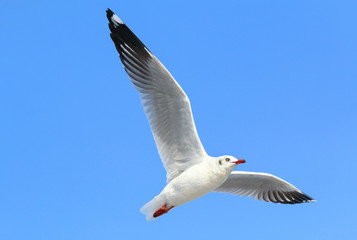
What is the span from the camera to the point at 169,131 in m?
8.53

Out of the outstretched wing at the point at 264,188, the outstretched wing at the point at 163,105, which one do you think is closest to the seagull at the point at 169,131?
the outstretched wing at the point at 163,105

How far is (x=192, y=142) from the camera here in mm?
8430

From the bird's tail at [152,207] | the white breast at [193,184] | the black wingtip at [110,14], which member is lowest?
the bird's tail at [152,207]

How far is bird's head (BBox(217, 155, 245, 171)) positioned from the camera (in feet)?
26.6

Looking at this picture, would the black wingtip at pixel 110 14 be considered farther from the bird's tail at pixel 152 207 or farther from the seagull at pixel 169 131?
the bird's tail at pixel 152 207

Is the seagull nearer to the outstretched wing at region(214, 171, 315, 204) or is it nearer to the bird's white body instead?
the bird's white body

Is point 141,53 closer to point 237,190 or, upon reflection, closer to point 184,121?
point 184,121

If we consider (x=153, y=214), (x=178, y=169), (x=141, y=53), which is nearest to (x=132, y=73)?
(x=141, y=53)

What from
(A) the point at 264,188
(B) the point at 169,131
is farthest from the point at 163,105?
(A) the point at 264,188

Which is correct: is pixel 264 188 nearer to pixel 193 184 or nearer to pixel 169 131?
pixel 193 184

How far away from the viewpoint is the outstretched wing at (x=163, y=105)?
824 centimetres

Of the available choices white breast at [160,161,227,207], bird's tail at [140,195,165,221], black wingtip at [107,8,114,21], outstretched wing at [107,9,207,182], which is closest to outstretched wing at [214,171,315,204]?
outstretched wing at [107,9,207,182]

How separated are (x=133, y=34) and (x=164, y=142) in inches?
77.1

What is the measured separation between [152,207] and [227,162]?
1.45 metres
